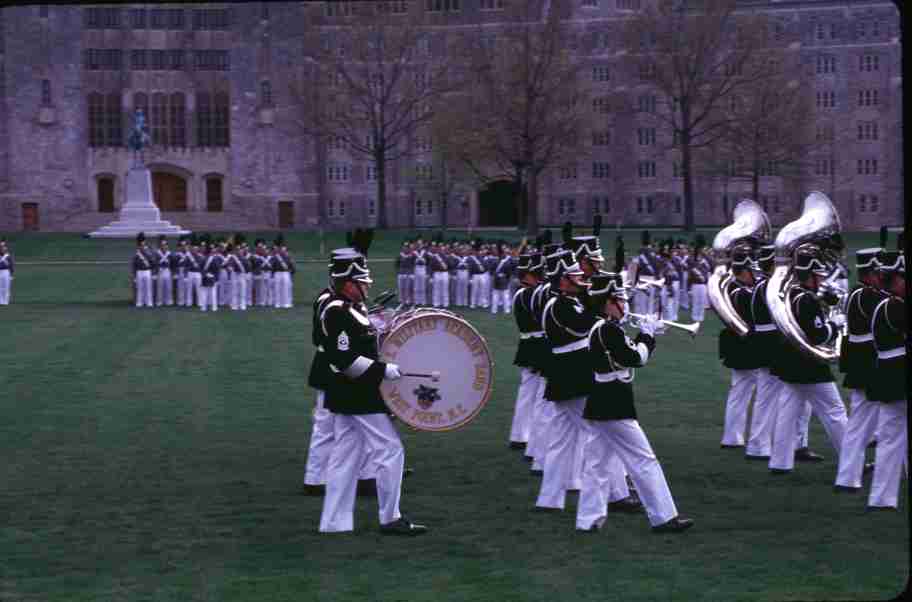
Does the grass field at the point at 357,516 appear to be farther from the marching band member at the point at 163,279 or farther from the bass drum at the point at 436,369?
the marching band member at the point at 163,279

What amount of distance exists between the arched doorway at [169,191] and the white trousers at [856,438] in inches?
2682

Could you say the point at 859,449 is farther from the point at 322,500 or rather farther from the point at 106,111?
the point at 106,111

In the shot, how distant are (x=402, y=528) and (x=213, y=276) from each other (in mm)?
24463

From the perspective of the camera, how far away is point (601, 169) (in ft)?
264

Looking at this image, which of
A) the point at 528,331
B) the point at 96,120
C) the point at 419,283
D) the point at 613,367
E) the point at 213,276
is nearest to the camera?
the point at 613,367

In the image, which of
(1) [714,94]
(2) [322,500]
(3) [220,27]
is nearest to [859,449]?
(2) [322,500]

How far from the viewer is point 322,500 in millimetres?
11484

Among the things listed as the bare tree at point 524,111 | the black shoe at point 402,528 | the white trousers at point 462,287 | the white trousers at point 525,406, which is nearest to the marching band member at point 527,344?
the white trousers at point 525,406

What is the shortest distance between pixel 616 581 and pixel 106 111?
233 ft

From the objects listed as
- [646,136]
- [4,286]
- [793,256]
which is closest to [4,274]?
[4,286]

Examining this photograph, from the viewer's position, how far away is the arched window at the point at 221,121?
76938 mm

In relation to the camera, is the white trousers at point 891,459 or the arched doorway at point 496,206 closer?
the white trousers at point 891,459

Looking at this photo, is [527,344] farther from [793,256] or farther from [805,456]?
[805,456]

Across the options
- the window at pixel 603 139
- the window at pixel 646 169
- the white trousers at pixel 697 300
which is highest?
the window at pixel 603 139
